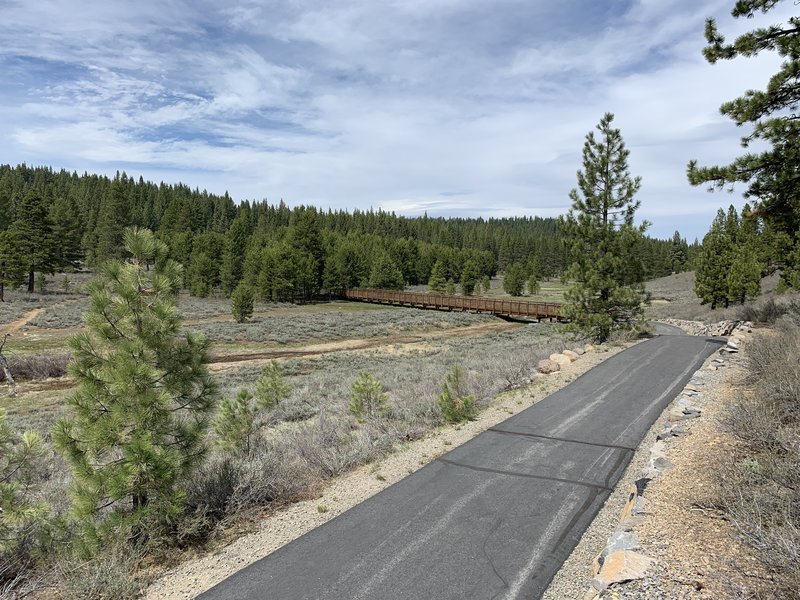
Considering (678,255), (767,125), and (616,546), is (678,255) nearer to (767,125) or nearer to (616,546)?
(767,125)

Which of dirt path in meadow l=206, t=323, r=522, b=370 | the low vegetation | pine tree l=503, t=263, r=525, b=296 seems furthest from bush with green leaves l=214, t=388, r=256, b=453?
pine tree l=503, t=263, r=525, b=296

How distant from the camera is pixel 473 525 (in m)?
6.25

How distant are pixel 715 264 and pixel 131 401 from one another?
150 ft

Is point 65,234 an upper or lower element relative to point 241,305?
upper

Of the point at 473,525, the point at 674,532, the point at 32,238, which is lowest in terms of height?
the point at 473,525

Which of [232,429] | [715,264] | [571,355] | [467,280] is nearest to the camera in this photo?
[232,429]

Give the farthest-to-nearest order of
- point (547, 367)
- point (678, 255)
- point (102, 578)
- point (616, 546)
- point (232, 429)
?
point (678, 255)
point (547, 367)
point (232, 429)
point (616, 546)
point (102, 578)

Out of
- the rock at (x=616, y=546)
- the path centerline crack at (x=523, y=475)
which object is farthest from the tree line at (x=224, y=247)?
the rock at (x=616, y=546)

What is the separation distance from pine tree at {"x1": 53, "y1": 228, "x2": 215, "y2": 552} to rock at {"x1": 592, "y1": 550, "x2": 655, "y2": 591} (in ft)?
16.2

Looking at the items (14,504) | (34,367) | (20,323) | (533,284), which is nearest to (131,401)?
(14,504)

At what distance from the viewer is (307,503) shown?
7305mm

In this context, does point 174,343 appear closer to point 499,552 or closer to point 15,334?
point 499,552

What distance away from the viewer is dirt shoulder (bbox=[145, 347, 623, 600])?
5387 millimetres

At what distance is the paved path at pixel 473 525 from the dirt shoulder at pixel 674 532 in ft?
0.72
